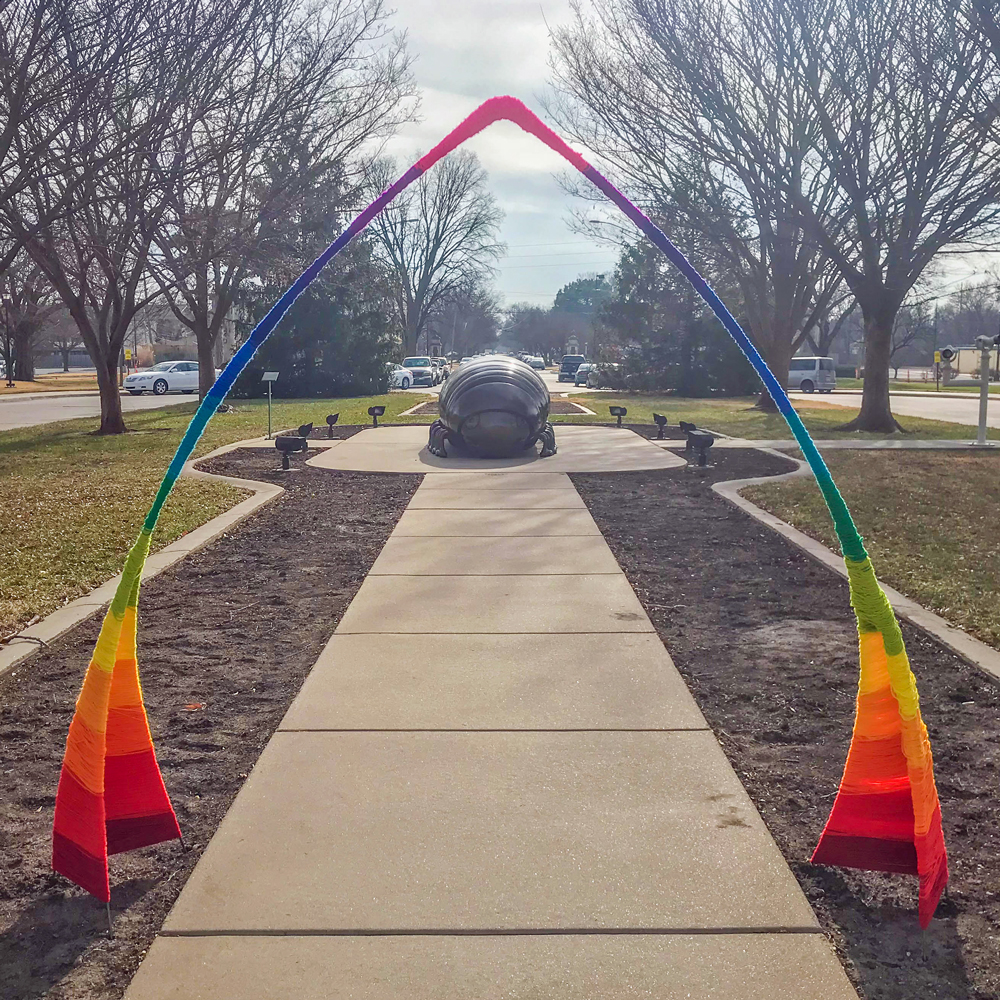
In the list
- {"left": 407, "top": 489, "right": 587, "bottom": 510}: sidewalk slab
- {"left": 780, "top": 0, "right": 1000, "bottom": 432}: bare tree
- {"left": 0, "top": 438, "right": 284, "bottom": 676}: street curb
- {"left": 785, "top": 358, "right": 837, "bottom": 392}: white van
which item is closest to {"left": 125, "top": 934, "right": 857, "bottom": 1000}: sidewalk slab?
{"left": 0, "top": 438, "right": 284, "bottom": 676}: street curb

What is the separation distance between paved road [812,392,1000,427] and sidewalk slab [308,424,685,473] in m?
11.5

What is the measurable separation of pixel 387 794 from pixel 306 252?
27.8 m

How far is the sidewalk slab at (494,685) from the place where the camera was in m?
4.86

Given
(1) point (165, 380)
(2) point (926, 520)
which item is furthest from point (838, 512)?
(1) point (165, 380)

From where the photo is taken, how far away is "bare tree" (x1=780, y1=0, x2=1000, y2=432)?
A: 16500mm

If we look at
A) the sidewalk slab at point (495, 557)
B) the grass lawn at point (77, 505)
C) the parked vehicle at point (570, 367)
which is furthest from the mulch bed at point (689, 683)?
the parked vehicle at point (570, 367)

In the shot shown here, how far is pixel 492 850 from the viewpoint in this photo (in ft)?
11.9

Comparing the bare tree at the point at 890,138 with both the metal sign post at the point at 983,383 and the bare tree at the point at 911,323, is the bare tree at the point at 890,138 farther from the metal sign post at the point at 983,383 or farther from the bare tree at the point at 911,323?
the bare tree at the point at 911,323

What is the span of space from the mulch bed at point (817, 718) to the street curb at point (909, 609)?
0.07 m

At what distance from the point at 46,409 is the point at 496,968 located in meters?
33.6

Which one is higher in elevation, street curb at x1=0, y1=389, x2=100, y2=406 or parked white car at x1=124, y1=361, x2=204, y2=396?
parked white car at x1=124, y1=361, x2=204, y2=396

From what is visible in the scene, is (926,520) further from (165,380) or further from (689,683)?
(165,380)

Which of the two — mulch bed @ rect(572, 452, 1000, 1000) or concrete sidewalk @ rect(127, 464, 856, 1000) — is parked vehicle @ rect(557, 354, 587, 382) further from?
concrete sidewalk @ rect(127, 464, 856, 1000)

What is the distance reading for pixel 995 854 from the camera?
3.58m
